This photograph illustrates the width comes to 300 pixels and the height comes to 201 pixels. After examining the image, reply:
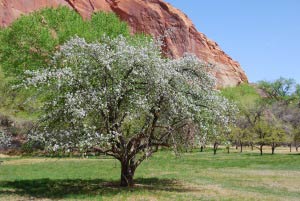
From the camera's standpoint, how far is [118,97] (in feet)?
62.8

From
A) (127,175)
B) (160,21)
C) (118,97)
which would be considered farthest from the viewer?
(160,21)

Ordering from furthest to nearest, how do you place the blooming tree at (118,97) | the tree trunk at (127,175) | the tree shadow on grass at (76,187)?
the tree trunk at (127,175) < the tree shadow on grass at (76,187) < the blooming tree at (118,97)

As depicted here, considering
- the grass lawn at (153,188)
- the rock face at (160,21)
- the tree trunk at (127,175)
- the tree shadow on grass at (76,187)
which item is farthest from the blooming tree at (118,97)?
the rock face at (160,21)

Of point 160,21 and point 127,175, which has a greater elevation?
point 160,21

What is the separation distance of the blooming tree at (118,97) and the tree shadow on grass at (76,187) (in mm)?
1832

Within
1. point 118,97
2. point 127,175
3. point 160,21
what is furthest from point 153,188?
point 160,21

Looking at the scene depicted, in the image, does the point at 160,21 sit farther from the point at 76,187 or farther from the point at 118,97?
the point at 118,97

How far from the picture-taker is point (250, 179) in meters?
27.6

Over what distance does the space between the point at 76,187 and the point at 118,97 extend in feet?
19.4

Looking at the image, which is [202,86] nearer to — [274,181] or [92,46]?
[92,46]

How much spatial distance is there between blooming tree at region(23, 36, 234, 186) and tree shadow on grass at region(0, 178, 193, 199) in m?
1.83

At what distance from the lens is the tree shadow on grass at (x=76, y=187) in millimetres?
19688

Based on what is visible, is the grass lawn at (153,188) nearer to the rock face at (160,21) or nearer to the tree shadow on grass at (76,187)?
the tree shadow on grass at (76,187)

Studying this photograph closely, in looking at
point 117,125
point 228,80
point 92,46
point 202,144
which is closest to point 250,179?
point 202,144
